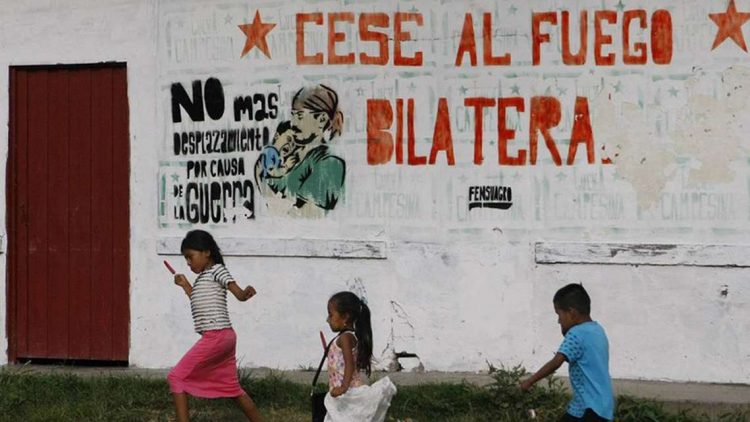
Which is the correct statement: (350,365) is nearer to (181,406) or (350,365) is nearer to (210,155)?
(181,406)

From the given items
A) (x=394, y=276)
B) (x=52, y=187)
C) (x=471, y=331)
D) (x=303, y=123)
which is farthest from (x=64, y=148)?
(x=471, y=331)

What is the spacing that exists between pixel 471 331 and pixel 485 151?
52.8 inches

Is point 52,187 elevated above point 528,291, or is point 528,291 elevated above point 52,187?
point 52,187

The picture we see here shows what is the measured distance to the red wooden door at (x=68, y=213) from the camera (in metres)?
10.8

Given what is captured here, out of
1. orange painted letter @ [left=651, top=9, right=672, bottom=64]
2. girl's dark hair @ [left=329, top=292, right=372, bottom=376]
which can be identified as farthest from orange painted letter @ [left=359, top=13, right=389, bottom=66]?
girl's dark hair @ [left=329, top=292, right=372, bottom=376]

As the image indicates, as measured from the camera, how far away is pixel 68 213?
35.8 feet

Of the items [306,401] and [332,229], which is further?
[332,229]

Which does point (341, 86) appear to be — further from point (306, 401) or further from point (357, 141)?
point (306, 401)

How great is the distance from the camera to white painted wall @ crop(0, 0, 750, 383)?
981 cm

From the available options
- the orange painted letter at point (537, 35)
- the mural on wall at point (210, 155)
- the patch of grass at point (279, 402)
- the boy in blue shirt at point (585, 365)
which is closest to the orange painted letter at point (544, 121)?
the orange painted letter at point (537, 35)

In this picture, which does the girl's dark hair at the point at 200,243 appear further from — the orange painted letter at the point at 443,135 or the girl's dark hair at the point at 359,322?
the orange painted letter at the point at 443,135

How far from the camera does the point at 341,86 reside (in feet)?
34.1

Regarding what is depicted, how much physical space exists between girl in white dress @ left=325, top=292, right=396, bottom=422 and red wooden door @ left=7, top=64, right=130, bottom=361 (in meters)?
3.37

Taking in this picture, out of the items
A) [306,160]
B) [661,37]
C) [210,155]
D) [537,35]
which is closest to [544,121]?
[537,35]
